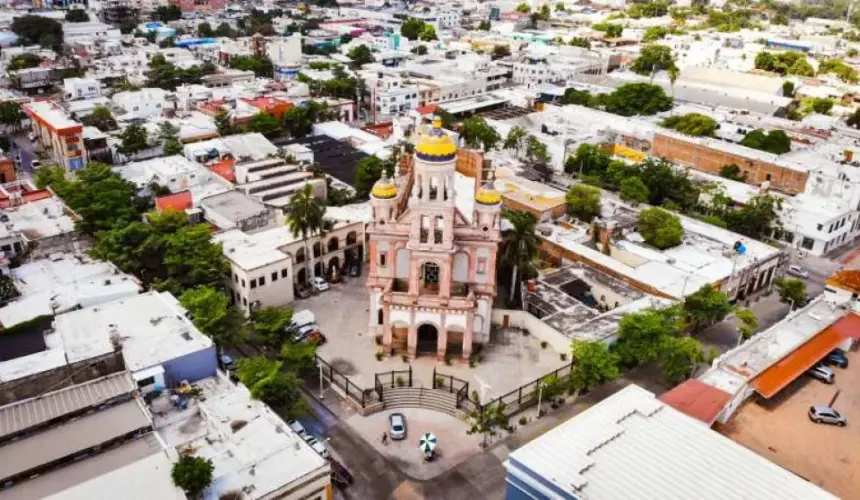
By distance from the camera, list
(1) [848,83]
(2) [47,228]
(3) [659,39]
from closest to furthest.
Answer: (2) [47,228], (1) [848,83], (3) [659,39]

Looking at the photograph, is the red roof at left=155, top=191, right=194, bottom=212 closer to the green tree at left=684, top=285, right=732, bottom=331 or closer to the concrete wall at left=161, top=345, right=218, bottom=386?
the concrete wall at left=161, top=345, right=218, bottom=386

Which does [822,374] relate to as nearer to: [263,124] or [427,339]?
[427,339]

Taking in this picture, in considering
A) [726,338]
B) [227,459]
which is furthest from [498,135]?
[227,459]

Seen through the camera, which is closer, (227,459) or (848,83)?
(227,459)

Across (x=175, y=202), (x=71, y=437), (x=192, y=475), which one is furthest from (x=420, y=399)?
(x=175, y=202)

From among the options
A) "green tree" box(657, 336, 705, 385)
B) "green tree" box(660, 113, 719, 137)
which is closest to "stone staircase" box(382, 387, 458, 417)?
"green tree" box(657, 336, 705, 385)

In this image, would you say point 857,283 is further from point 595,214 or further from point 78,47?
point 78,47
